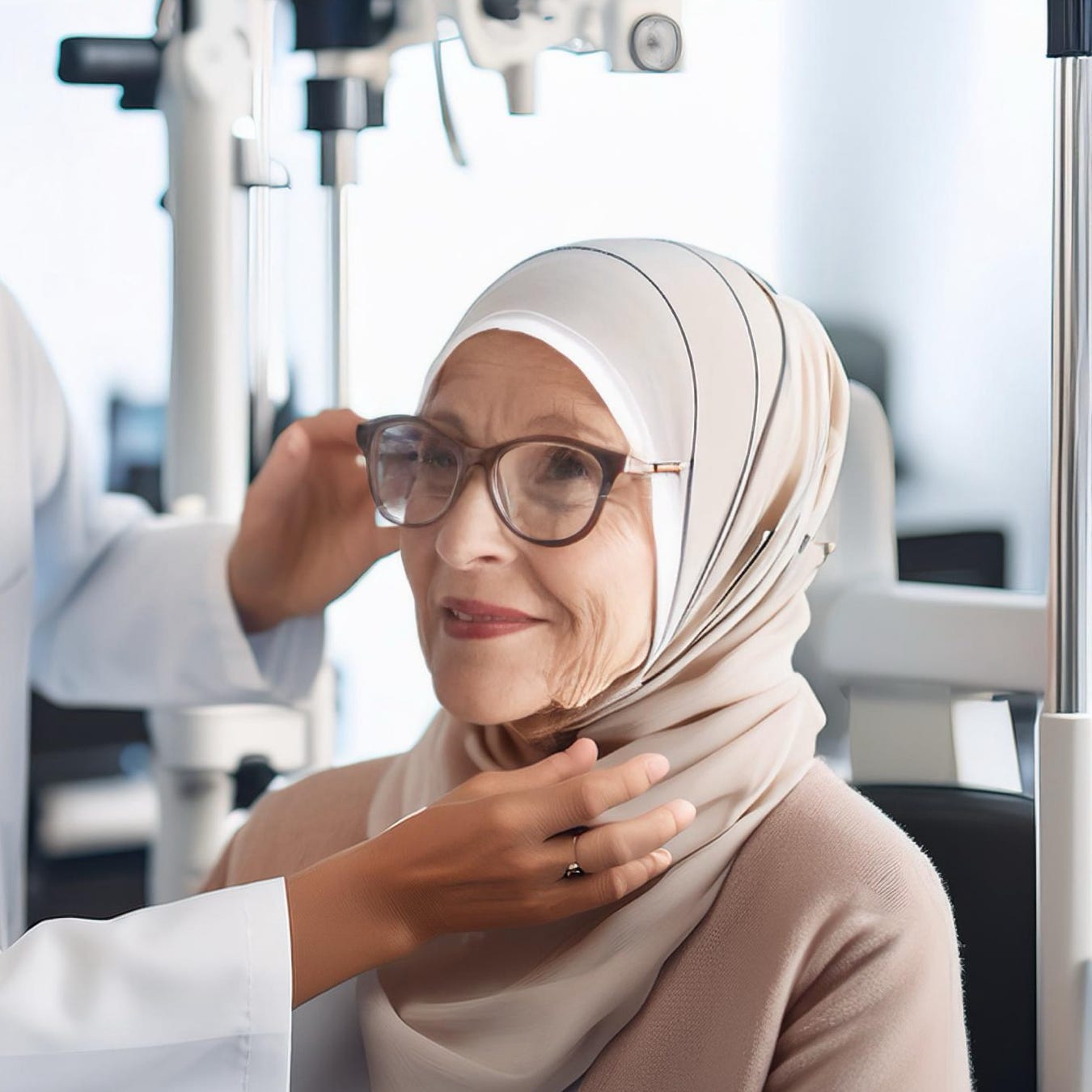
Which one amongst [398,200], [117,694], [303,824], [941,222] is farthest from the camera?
[117,694]

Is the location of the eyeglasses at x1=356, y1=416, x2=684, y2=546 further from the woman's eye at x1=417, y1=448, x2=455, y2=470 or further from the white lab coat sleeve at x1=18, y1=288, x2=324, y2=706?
the white lab coat sleeve at x1=18, y1=288, x2=324, y2=706

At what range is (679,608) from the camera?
0.89 m

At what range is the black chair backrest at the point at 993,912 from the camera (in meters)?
0.99

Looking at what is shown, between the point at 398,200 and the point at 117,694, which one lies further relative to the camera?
the point at 117,694

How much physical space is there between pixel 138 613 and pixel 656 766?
688 millimetres

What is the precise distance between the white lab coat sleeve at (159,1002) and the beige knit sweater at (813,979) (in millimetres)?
218

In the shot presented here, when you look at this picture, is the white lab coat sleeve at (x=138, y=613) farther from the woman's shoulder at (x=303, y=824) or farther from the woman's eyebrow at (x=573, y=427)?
the woman's eyebrow at (x=573, y=427)

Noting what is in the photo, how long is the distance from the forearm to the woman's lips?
0.15 meters

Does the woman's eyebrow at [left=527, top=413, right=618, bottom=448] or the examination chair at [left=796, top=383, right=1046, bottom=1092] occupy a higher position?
the woman's eyebrow at [left=527, top=413, right=618, bottom=448]

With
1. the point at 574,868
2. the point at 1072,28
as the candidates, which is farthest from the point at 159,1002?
the point at 1072,28

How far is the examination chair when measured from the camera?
3.28 feet

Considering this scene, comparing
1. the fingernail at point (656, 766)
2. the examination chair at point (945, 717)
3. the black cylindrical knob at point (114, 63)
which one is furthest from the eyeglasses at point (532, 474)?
the black cylindrical knob at point (114, 63)

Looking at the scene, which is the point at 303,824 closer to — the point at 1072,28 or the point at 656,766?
the point at 656,766

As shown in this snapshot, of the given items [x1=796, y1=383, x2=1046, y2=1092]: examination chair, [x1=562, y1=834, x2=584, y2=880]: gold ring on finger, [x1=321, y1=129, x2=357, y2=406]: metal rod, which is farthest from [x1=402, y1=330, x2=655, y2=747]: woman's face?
[x1=321, y1=129, x2=357, y2=406]: metal rod
